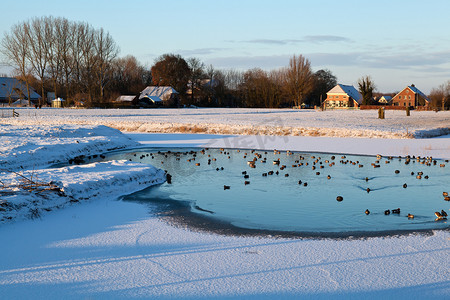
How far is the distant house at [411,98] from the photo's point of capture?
372 ft

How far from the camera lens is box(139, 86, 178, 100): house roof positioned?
3768 inches

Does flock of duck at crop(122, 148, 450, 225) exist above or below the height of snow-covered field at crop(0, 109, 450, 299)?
above

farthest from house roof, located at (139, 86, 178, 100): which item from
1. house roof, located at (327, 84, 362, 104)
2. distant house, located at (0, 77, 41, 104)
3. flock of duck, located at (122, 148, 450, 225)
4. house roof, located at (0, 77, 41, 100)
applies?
flock of duck, located at (122, 148, 450, 225)

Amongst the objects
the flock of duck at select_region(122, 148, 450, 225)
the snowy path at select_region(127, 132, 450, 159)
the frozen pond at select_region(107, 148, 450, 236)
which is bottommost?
the frozen pond at select_region(107, 148, 450, 236)

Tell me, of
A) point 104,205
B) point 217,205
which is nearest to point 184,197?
point 217,205

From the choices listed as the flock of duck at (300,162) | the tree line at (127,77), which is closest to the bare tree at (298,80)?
the tree line at (127,77)

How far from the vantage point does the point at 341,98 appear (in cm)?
11475

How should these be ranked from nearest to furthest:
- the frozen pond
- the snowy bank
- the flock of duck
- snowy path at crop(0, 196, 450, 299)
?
snowy path at crop(0, 196, 450, 299), the frozen pond, the snowy bank, the flock of duck

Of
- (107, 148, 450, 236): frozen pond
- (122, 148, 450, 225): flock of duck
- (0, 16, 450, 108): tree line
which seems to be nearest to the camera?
(107, 148, 450, 236): frozen pond

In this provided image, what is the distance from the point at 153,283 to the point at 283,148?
21.4m

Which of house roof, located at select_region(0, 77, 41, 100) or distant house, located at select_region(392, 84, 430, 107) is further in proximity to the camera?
distant house, located at select_region(392, 84, 430, 107)

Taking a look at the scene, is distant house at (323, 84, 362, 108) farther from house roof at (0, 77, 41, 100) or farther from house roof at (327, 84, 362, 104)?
house roof at (0, 77, 41, 100)

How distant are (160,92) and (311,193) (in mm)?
87046

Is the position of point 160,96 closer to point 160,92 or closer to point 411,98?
point 160,92
